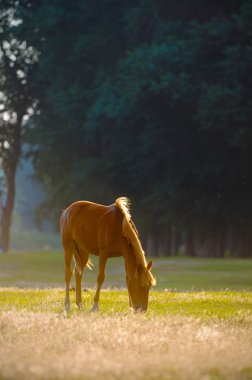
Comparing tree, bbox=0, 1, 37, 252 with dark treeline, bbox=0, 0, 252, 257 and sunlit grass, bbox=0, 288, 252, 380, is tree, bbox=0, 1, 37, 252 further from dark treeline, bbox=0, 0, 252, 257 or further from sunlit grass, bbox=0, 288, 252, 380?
sunlit grass, bbox=0, 288, 252, 380

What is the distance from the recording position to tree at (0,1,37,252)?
212ft

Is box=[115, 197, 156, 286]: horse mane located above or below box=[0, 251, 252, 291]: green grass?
above

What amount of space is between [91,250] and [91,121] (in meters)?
37.6

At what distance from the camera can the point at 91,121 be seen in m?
54.9

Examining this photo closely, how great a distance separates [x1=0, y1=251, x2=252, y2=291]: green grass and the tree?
35.4 feet

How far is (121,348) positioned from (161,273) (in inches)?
1277

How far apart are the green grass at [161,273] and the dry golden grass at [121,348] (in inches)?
792

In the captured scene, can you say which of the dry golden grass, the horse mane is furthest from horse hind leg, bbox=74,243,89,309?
the dry golden grass

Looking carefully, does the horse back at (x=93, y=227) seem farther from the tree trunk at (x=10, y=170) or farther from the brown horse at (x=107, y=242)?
the tree trunk at (x=10, y=170)

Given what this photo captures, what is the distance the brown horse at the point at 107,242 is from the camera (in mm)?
16422

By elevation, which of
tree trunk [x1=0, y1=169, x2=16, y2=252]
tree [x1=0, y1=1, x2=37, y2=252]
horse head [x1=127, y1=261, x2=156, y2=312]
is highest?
tree [x1=0, y1=1, x2=37, y2=252]

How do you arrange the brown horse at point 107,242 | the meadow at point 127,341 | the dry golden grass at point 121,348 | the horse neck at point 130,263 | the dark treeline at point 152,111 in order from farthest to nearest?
the dark treeline at point 152,111 → the horse neck at point 130,263 → the brown horse at point 107,242 → the meadow at point 127,341 → the dry golden grass at point 121,348

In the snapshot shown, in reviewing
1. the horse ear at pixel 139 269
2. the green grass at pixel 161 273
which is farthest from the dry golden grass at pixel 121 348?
the green grass at pixel 161 273

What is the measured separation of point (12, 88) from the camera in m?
64.9
